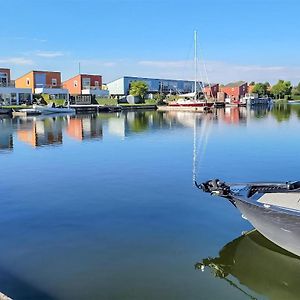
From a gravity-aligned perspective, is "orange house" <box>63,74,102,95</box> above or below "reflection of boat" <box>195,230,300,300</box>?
above

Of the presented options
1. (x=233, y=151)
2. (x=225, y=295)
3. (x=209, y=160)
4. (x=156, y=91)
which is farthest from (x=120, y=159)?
(x=156, y=91)

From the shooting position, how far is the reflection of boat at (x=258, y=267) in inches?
273

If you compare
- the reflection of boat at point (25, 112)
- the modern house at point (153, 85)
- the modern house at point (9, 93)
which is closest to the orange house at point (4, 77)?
the modern house at point (9, 93)

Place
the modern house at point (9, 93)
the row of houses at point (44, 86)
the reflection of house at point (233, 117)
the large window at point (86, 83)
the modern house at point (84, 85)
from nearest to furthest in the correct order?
the reflection of house at point (233, 117)
the modern house at point (9, 93)
the row of houses at point (44, 86)
the modern house at point (84, 85)
the large window at point (86, 83)

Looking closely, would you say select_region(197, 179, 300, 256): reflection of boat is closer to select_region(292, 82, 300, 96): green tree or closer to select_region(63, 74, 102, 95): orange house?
select_region(63, 74, 102, 95): orange house

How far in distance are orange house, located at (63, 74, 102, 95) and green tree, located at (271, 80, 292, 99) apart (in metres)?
77.1

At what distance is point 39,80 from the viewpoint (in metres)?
81.9

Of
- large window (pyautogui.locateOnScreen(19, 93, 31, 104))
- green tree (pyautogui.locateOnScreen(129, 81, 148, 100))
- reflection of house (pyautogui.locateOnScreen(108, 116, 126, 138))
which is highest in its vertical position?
green tree (pyautogui.locateOnScreen(129, 81, 148, 100))

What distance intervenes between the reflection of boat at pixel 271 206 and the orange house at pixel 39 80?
76.6m

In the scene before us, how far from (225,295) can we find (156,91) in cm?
9987

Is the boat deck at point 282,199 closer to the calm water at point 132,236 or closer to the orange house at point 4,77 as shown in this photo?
the calm water at point 132,236

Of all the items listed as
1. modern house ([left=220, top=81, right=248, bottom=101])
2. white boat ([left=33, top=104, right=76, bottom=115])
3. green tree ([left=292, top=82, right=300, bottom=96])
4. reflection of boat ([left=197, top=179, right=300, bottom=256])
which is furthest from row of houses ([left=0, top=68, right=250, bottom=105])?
reflection of boat ([left=197, top=179, right=300, bottom=256])

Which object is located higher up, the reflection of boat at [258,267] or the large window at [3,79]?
the large window at [3,79]

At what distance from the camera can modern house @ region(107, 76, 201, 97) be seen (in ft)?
319
